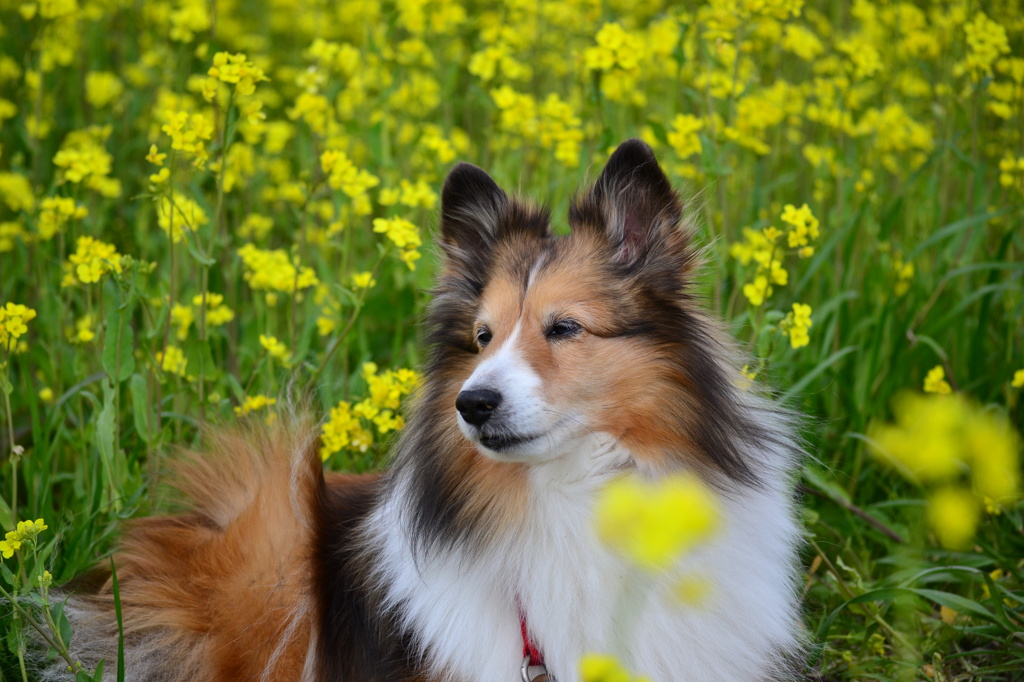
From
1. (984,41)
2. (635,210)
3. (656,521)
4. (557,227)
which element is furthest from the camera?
(557,227)

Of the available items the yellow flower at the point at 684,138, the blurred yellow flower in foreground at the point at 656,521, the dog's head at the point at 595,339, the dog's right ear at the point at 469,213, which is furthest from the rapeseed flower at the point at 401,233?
the blurred yellow flower in foreground at the point at 656,521

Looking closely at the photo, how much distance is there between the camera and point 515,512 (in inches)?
106

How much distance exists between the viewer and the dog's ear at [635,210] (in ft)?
9.14

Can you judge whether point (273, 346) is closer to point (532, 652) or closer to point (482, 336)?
point (482, 336)

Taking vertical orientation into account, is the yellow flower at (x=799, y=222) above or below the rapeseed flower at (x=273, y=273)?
above

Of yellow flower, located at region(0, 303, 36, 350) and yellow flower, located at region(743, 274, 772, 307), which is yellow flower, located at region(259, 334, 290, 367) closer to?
yellow flower, located at region(0, 303, 36, 350)

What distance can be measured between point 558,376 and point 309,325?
182 centimetres

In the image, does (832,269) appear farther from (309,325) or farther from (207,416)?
(207,416)

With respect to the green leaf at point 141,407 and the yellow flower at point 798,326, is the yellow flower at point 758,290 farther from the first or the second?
the green leaf at point 141,407

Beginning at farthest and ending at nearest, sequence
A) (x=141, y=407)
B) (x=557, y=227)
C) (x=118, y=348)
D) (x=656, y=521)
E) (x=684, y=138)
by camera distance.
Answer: (x=557, y=227), (x=684, y=138), (x=141, y=407), (x=118, y=348), (x=656, y=521)

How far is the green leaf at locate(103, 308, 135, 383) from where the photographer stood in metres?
3.22

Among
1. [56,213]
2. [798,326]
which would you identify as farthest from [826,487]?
[56,213]

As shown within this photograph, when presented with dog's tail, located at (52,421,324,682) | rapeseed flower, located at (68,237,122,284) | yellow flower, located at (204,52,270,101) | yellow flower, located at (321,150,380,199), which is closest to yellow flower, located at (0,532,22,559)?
dog's tail, located at (52,421,324,682)

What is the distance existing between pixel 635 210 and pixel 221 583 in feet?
5.73
